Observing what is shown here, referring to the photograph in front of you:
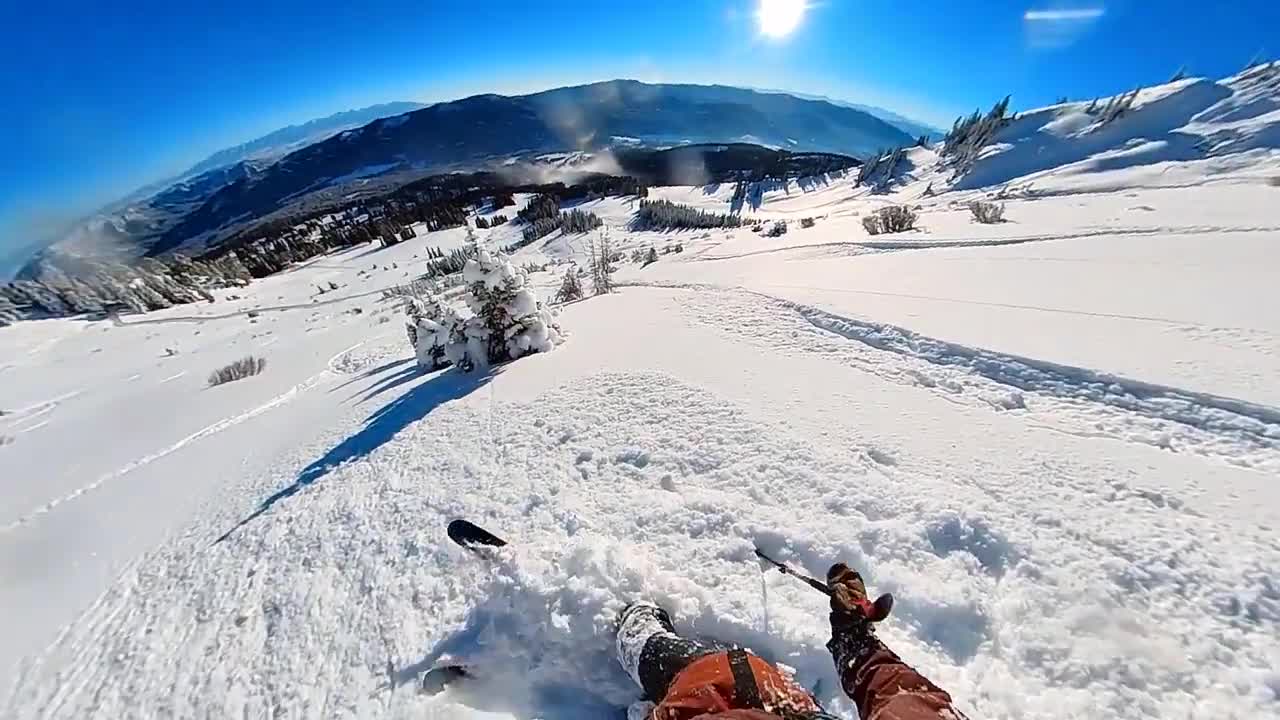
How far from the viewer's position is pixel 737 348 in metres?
5.63

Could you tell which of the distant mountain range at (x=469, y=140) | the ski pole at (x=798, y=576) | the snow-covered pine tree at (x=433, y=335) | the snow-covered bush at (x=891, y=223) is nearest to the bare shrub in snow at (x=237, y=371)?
the snow-covered pine tree at (x=433, y=335)

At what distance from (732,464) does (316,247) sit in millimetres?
48580

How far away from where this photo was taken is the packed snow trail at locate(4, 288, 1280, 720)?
2123 millimetres

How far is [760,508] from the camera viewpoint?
316 centimetres

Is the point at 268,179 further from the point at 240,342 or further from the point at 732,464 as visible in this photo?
the point at 732,464

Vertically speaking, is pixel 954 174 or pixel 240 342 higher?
pixel 954 174

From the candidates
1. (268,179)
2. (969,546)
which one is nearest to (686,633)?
(969,546)

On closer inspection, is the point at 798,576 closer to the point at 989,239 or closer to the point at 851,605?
the point at 851,605

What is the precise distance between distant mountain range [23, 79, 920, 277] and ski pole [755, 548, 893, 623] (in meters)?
117

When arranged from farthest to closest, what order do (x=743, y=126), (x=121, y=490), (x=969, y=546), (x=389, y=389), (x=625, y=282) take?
(x=743, y=126) < (x=625, y=282) < (x=389, y=389) < (x=121, y=490) < (x=969, y=546)

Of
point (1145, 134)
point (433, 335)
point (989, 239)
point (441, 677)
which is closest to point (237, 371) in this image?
point (433, 335)

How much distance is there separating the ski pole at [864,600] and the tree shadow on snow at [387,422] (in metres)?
4.32

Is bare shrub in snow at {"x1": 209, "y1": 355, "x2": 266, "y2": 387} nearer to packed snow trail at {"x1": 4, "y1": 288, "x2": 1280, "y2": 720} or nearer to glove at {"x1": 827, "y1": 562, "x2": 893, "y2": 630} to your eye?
packed snow trail at {"x1": 4, "y1": 288, "x2": 1280, "y2": 720}

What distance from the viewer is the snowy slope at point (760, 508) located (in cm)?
227
